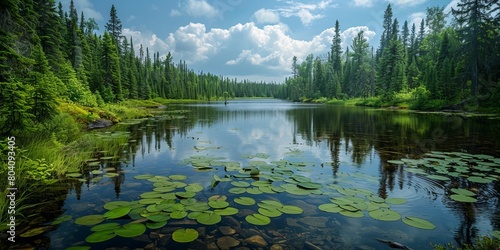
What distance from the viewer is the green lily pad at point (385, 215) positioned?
4.29 metres

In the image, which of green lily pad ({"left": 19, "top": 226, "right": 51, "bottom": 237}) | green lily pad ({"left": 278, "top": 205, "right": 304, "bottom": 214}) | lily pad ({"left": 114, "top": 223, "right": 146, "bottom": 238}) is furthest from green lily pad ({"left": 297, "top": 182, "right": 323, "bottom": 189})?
green lily pad ({"left": 19, "top": 226, "right": 51, "bottom": 237})

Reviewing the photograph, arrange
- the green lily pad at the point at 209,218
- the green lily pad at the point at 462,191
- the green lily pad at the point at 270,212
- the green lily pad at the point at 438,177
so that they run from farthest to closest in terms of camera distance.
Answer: the green lily pad at the point at 438,177 → the green lily pad at the point at 462,191 → the green lily pad at the point at 270,212 → the green lily pad at the point at 209,218

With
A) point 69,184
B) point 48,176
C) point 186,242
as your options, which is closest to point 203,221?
point 186,242

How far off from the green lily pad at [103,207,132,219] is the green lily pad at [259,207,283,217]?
2.33m

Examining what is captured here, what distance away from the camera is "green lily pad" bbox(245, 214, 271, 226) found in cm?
412

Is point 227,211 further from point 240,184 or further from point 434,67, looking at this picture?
point 434,67

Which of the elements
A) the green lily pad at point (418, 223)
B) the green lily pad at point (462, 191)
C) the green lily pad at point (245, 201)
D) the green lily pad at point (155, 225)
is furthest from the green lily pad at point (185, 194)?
the green lily pad at point (462, 191)

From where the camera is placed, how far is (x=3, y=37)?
22.0ft

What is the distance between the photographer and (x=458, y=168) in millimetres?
7227

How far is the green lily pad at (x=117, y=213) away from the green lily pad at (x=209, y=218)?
1.31 meters

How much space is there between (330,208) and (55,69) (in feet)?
99.2

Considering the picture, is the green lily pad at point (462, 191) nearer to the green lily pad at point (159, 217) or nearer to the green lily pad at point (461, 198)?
the green lily pad at point (461, 198)

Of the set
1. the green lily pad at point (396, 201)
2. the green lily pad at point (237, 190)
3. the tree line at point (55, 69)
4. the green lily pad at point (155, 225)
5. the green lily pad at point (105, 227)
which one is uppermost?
the tree line at point (55, 69)

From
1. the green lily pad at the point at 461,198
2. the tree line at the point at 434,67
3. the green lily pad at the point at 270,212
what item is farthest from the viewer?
the tree line at the point at 434,67
